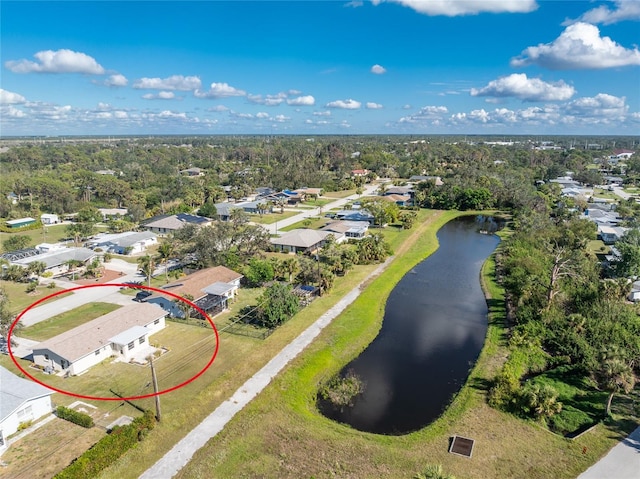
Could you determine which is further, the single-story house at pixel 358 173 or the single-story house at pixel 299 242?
the single-story house at pixel 358 173

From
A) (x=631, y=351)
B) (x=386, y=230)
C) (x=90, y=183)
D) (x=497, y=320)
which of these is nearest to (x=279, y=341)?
(x=497, y=320)

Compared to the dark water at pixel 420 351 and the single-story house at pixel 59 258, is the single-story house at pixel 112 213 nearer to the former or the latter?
the single-story house at pixel 59 258

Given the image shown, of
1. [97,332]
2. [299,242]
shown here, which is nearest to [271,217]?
[299,242]

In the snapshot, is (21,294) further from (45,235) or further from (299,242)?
(299,242)

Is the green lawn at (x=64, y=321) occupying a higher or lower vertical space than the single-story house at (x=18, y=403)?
lower

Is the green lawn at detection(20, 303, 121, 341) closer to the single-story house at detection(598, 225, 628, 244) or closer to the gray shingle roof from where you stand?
the gray shingle roof

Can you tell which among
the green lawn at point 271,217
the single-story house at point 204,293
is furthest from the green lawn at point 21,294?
the green lawn at point 271,217
